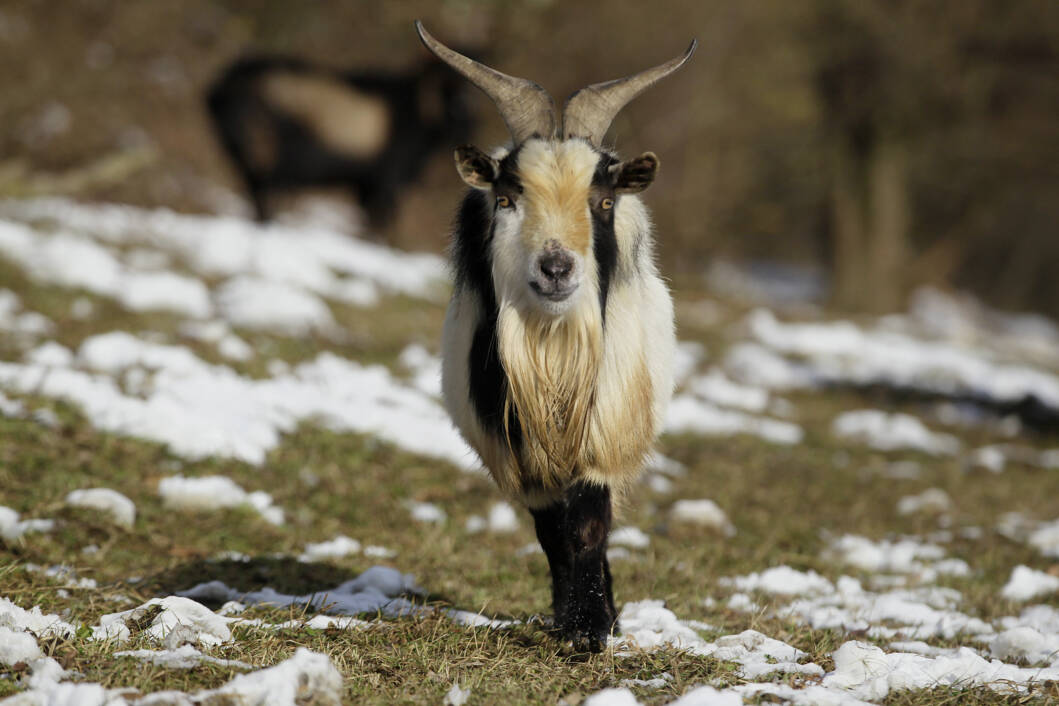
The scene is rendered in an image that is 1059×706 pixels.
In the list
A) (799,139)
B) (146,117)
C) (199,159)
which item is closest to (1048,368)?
(799,139)

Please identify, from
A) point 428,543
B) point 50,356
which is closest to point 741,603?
point 428,543

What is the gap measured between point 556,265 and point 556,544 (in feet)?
4.32

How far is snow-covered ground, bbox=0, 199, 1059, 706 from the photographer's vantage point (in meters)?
3.63

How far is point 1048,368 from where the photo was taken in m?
16.2

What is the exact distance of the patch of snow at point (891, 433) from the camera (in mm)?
10133

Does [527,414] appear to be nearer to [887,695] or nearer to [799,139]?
[887,695]

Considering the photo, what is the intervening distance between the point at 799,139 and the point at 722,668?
22.9 meters

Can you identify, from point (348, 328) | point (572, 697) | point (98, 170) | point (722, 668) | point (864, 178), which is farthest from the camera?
point (864, 178)

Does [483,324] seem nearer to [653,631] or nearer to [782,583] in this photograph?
[653,631]

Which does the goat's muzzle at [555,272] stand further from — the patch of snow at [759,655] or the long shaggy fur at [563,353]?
the patch of snow at [759,655]

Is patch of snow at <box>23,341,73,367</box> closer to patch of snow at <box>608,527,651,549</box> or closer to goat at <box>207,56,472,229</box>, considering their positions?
patch of snow at <box>608,527,651,549</box>

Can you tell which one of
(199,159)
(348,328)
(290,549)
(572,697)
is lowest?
(572,697)

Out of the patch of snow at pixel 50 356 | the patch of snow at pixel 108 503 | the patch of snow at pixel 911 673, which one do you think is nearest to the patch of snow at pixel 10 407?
the patch of snow at pixel 50 356

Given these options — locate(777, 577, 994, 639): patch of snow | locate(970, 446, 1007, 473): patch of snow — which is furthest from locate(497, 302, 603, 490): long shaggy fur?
locate(970, 446, 1007, 473): patch of snow
